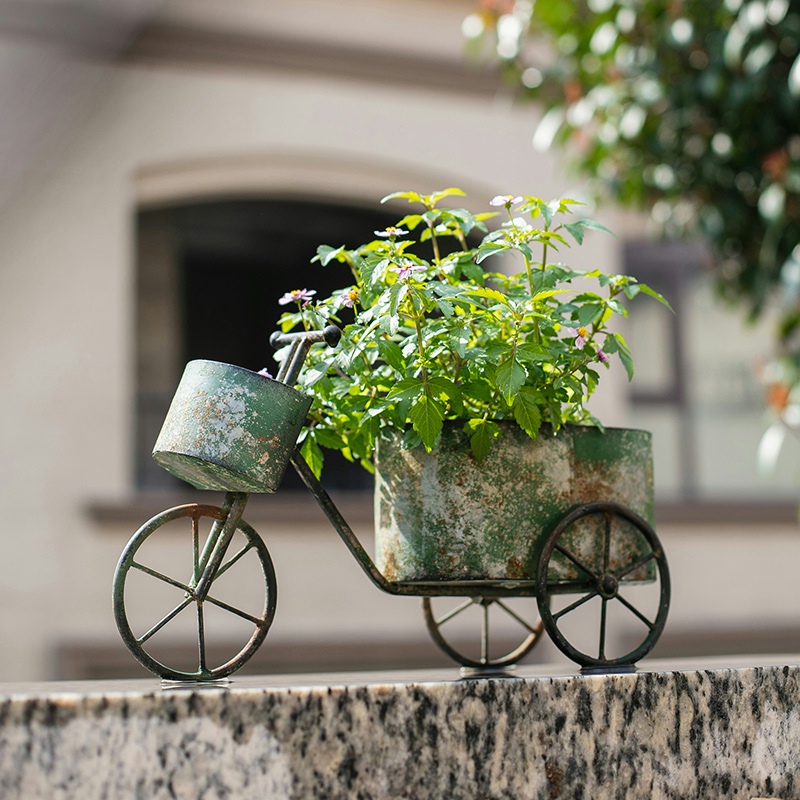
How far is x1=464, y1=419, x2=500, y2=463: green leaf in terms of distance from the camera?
1.40 meters

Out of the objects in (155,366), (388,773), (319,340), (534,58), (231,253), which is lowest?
(388,773)

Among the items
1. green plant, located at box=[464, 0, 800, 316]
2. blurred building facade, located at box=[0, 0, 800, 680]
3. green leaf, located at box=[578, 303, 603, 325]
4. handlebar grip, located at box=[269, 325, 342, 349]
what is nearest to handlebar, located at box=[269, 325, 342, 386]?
handlebar grip, located at box=[269, 325, 342, 349]

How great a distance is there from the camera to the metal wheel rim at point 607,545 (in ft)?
4.66

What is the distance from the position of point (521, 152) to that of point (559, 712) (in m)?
5.30

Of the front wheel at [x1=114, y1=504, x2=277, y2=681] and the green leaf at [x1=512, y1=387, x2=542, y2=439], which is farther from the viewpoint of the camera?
the front wheel at [x1=114, y1=504, x2=277, y2=681]

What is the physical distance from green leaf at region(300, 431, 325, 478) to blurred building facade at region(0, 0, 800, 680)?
390 centimetres

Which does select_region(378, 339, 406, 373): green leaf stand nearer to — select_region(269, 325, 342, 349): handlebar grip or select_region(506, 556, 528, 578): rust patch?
select_region(269, 325, 342, 349): handlebar grip

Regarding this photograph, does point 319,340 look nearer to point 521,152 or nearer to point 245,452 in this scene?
point 245,452

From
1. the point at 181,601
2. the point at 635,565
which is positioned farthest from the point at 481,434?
the point at 181,601

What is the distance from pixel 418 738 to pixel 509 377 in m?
0.44

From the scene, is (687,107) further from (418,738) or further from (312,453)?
(418,738)

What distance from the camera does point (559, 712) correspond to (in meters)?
1.26

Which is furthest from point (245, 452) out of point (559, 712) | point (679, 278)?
point (679, 278)

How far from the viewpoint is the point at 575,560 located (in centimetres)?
146
